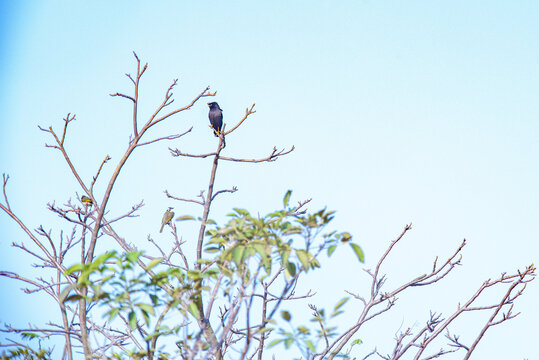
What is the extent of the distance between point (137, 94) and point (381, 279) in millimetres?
2175

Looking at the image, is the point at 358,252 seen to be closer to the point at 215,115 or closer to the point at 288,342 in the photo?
the point at 288,342

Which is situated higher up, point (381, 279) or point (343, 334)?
point (381, 279)

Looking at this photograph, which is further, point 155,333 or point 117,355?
point 117,355

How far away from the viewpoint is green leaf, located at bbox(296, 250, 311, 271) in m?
2.41

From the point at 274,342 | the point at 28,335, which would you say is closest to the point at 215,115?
the point at 28,335

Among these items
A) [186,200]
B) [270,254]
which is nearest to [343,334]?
[270,254]

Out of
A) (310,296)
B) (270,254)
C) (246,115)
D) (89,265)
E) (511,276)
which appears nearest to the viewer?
(89,265)

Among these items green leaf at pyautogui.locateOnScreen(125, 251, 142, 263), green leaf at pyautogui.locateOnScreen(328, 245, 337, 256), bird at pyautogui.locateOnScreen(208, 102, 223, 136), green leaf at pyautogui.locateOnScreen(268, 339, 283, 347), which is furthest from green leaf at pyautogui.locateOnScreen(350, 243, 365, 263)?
bird at pyautogui.locateOnScreen(208, 102, 223, 136)

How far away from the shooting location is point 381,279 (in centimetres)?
360

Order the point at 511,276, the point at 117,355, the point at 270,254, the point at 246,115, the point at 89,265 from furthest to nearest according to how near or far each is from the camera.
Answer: the point at 246,115
the point at 511,276
the point at 117,355
the point at 270,254
the point at 89,265

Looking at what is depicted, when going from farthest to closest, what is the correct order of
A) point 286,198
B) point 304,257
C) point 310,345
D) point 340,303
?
point 286,198
point 340,303
point 304,257
point 310,345

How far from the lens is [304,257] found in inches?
96.1

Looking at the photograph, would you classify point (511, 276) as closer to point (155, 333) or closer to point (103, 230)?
point (155, 333)

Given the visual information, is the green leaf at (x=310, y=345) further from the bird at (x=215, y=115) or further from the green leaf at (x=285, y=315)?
the bird at (x=215, y=115)
